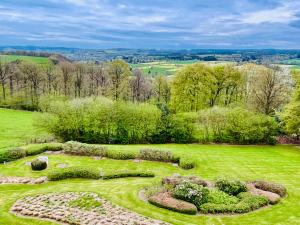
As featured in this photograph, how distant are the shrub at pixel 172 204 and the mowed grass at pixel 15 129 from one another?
32.5m

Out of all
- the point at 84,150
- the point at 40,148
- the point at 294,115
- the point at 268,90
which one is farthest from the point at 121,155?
the point at 268,90

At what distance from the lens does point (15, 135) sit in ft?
196

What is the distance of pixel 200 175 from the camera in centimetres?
3331

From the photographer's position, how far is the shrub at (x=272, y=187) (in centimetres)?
2631

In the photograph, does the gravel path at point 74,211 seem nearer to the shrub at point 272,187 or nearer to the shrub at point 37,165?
the shrub at point 37,165

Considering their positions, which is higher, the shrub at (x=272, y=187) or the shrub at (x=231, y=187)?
the shrub at (x=231, y=187)

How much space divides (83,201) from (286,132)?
44.5 m

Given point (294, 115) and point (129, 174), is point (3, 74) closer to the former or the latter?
point (294, 115)

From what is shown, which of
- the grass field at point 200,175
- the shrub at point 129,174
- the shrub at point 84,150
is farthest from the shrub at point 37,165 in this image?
the shrub at point 129,174

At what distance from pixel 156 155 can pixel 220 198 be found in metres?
15.5

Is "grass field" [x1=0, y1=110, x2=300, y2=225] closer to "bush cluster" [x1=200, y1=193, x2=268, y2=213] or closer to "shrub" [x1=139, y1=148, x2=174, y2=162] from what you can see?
"bush cluster" [x1=200, y1=193, x2=268, y2=213]

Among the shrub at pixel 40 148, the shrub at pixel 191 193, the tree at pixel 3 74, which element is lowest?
the shrub at pixel 40 148

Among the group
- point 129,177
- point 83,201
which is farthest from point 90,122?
point 83,201

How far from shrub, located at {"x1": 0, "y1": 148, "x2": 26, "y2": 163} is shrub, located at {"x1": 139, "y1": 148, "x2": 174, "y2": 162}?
13.4m
